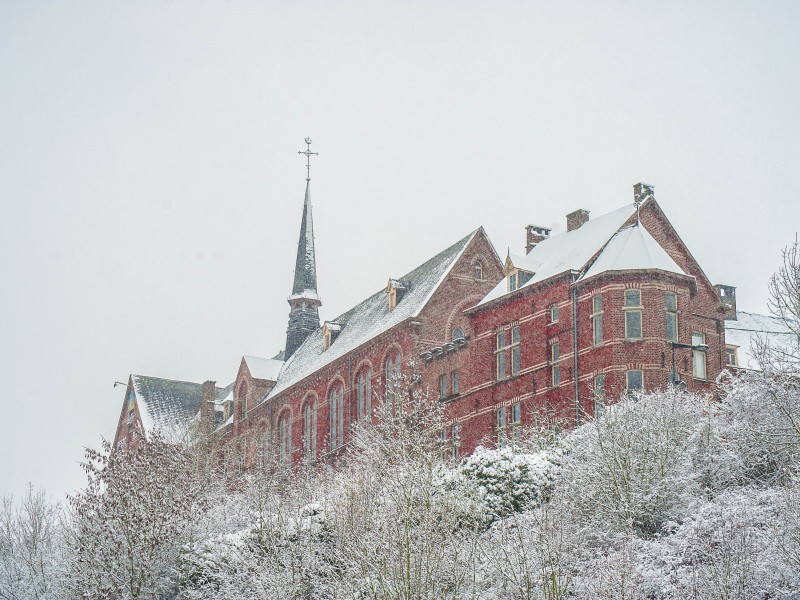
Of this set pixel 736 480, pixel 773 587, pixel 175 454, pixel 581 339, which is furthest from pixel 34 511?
pixel 773 587

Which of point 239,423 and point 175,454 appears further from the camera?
point 239,423

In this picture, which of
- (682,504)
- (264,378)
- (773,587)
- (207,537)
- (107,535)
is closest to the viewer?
(773,587)

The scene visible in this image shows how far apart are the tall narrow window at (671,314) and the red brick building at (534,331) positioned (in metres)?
0.05

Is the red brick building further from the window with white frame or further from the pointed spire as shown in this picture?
the pointed spire

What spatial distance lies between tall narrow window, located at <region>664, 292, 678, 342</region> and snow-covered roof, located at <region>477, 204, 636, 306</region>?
3486 millimetres

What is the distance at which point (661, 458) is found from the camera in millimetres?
30984

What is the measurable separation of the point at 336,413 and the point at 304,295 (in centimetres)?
1861

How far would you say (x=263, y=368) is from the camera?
7638 centimetres

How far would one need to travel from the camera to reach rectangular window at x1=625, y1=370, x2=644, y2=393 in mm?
42281

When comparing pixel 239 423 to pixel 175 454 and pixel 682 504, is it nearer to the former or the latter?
pixel 175 454

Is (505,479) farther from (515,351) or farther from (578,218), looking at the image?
(578,218)

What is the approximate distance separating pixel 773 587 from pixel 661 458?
7.67 m

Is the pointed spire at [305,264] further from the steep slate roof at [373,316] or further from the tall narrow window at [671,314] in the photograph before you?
the tall narrow window at [671,314]

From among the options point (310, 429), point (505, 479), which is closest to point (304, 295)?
point (310, 429)
